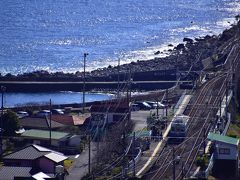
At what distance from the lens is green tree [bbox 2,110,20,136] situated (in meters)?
16.5

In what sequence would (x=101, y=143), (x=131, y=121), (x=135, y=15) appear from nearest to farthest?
(x=101, y=143) → (x=131, y=121) → (x=135, y=15)

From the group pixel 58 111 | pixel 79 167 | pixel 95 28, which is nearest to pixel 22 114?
pixel 58 111

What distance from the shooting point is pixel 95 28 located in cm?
3994

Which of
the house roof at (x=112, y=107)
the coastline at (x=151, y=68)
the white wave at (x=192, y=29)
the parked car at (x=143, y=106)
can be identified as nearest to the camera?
the house roof at (x=112, y=107)

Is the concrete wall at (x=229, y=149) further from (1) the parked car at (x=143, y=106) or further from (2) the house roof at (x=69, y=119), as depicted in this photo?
(1) the parked car at (x=143, y=106)

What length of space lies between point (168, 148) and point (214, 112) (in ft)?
8.80

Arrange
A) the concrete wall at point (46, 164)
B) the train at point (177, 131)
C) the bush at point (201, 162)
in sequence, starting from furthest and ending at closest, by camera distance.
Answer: the train at point (177, 131) → the concrete wall at point (46, 164) → the bush at point (201, 162)

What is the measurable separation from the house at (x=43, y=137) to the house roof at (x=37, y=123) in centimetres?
51

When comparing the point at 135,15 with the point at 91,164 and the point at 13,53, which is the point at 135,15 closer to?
the point at 13,53

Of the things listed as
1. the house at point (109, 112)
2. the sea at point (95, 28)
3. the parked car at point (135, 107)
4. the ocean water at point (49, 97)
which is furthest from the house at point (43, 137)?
the sea at point (95, 28)

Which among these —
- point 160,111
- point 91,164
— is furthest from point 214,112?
point 91,164

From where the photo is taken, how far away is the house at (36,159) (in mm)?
14438

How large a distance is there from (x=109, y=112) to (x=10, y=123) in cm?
215

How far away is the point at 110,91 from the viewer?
942 inches
